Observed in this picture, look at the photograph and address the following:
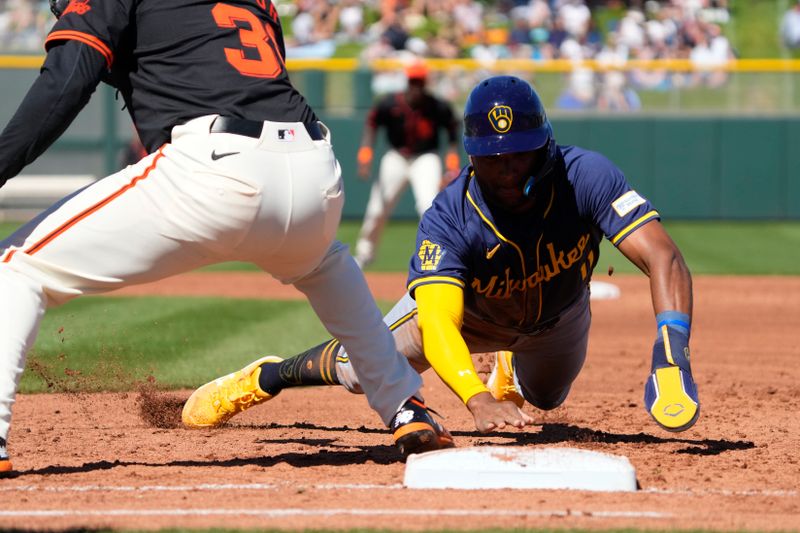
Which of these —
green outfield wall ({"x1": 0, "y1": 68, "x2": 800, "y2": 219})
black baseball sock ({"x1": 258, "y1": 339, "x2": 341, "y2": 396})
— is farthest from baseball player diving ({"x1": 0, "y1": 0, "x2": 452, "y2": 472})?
green outfield wall ({"x1": 0, "y1": 68, "x2": 800, "y2": 219})

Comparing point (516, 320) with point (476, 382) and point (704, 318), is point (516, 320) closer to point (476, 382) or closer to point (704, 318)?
point (476, 382)

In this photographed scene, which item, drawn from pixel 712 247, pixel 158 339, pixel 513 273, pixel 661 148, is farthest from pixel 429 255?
pixel 661 148

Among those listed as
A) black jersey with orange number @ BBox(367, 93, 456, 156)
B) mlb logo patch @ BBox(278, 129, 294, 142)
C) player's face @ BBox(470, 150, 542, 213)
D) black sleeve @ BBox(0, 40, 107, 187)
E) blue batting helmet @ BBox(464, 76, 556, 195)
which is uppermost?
black sleeve @ BBox(0, 40, 107, 187)

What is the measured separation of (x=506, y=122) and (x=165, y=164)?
3.92 ft

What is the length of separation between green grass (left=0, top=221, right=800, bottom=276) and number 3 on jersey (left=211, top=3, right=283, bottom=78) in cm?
889

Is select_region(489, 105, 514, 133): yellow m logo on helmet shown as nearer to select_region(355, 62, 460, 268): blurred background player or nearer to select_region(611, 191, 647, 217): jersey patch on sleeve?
select_region(611, 191, 647, 217): jersey patch on sleeve

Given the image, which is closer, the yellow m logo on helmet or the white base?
the white base

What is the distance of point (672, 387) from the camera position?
3.89 meters

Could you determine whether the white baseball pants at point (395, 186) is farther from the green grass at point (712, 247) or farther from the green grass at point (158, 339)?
the green grass at point (158, 339)

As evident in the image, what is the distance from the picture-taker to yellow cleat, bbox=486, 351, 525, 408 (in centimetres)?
530

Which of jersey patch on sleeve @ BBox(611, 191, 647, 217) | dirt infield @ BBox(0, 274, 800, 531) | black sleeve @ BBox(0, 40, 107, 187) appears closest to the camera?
dirt infield @ BBox(0, 274, 800, 531)

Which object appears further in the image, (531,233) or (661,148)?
(661,148)

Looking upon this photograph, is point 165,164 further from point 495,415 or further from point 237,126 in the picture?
point 495,415

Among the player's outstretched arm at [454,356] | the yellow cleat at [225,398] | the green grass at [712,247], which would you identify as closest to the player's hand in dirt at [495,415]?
the player's outstretched arm at [454,356]
